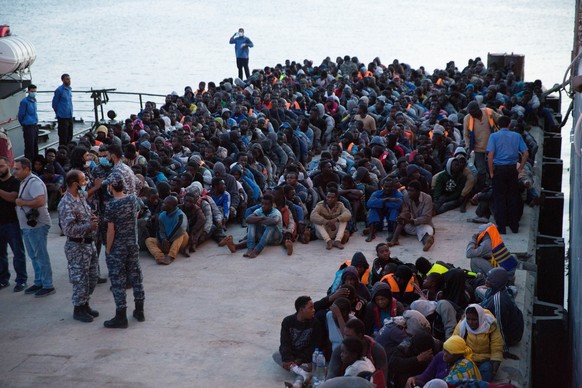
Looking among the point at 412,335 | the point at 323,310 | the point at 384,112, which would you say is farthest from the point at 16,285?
the point at 384,112

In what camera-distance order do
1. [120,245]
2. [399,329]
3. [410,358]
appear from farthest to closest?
[120,245] < [399,329] < [410,358]

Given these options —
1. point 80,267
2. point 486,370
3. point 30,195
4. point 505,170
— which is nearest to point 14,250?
point 30,195

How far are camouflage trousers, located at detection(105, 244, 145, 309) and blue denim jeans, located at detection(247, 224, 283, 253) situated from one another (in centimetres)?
278

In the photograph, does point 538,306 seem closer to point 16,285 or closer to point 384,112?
point 16,285

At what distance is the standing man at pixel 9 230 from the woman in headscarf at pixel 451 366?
16.9 feet

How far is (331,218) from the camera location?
13086 millimetres

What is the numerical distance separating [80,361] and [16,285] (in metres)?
2.39

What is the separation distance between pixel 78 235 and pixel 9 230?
1.45 meters

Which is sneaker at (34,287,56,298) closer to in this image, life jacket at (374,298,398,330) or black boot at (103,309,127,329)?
black boot at (103,309,127,329)

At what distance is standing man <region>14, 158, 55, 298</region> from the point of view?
10.8 m

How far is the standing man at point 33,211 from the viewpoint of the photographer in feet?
35.5

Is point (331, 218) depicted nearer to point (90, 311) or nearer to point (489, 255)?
point (489, 255)

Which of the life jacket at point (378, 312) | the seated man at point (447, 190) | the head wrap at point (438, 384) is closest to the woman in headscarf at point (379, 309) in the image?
the life jacket at point (378, 312)

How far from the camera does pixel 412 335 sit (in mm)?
8883
